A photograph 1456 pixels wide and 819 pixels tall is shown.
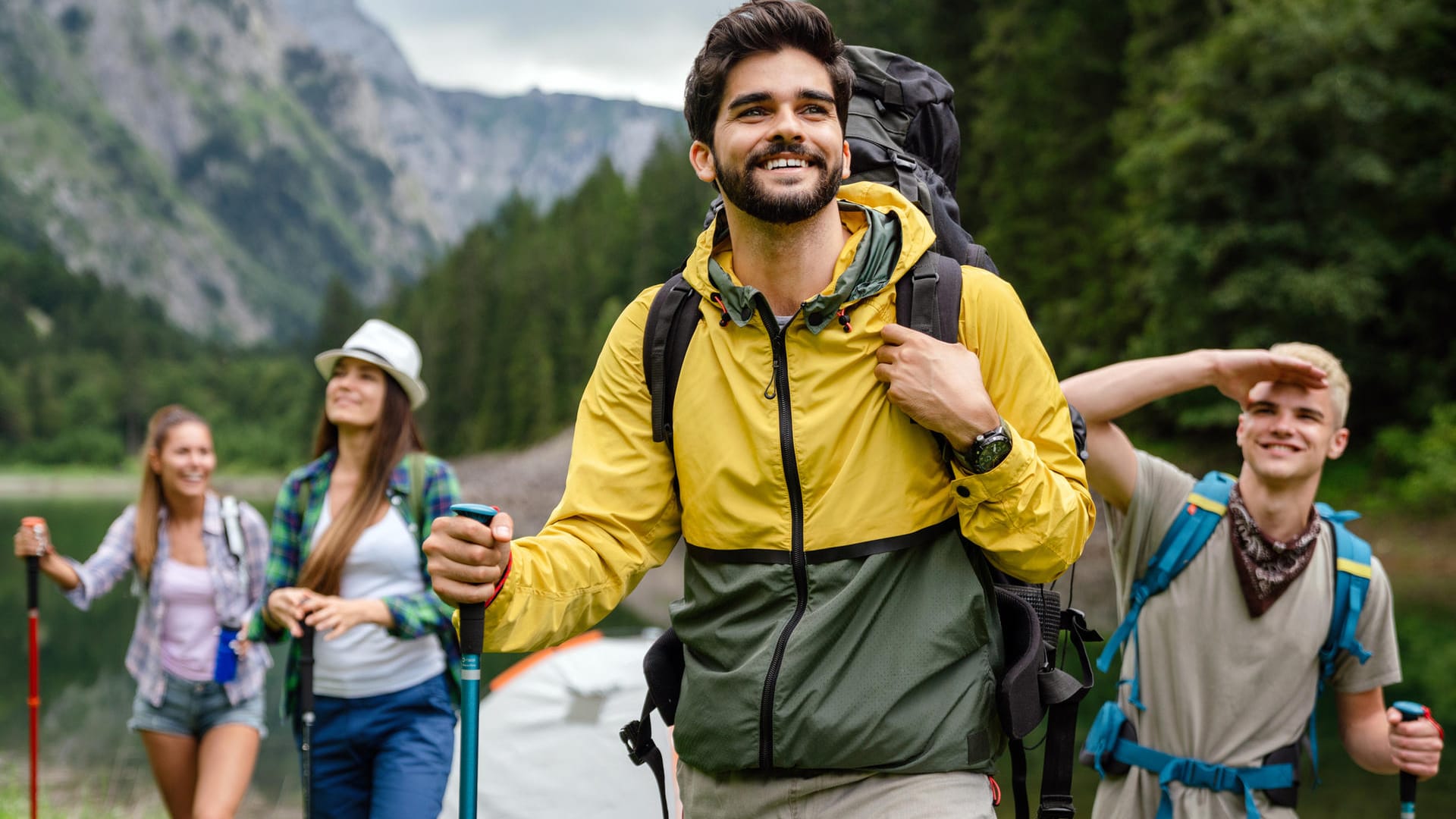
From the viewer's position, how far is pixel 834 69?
3004 mm

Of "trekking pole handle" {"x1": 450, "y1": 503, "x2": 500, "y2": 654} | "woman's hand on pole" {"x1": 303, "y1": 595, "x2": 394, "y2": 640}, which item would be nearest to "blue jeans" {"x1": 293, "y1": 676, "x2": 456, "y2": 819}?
"woman's hand on pole" {"x1": 303, "y1": 595, "x2": 394, "y2": 640}

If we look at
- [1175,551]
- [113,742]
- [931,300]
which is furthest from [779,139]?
[113,742]

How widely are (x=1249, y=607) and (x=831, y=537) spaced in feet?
7.42

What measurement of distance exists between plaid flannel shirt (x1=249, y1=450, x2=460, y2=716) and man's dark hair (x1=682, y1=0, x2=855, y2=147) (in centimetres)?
272

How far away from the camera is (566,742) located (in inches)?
297

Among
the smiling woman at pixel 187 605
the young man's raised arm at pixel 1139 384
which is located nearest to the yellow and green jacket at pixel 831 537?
the young man's raised arm at pixel 1139 384

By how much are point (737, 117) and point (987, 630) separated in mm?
1264

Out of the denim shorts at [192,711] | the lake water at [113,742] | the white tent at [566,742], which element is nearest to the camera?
the denim shorts at [192,711]

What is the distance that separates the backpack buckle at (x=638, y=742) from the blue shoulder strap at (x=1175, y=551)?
1941mm

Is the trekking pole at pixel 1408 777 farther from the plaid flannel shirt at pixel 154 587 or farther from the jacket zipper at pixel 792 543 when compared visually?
the plaid flannel shirt at pixel 154 587

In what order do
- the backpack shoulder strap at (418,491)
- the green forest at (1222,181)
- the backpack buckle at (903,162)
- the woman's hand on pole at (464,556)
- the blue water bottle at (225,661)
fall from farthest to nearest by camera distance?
the green forest at (1222,181) < the blue water bottle at (225,661) < the backpack shoulder strap at (418,491) < the backpack buckle at (903,162) < the woman's hand on pole at (464,556)

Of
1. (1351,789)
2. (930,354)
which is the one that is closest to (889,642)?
(930,354)

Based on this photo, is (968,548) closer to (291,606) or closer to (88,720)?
(291,606)

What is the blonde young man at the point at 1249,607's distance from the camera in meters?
4.30
